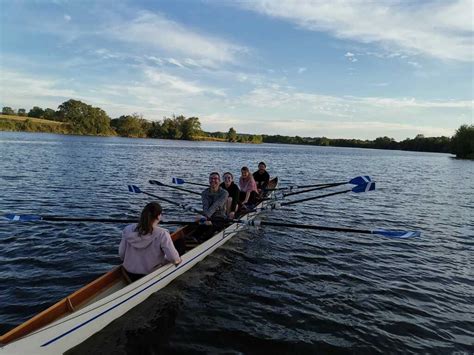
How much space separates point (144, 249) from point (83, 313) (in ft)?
5.03

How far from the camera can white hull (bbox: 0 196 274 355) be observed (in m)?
4.82

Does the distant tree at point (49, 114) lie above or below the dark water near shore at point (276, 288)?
above

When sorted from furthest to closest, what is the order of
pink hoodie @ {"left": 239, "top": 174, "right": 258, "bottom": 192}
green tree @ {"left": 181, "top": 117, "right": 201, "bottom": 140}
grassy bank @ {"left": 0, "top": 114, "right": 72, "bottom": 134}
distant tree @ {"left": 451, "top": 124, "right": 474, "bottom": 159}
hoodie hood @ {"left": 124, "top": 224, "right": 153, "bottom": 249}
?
green tree @ {"left": 181, "top": 117, "right": 201, "bottom": 140} → grassy bank @ {"left": 0, "top": 114, "right": 72, "bottom": 134} → distant tree @ {"left": 451, "top": 124, "right": 474, "bottom": 159} → pink hoodie @ {"left": 239, "top": 174, "right": 258, "bottom": 192} → hoodie hood @ {"left": 124, "top": 224, "right": 153, "bottom": 249}

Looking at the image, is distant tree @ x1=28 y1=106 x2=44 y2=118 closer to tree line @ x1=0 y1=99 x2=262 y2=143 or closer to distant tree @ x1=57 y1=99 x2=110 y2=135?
tree line @ x1=0 y1=99 x2=262 y2=143

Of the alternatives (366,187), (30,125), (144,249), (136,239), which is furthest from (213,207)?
(30,125)

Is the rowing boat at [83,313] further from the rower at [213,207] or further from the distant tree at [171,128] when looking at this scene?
the distant tree at [171,128]

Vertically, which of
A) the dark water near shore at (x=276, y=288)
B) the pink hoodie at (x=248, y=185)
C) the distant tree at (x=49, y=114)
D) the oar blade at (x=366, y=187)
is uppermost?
the distant tree at (x=49, y=114)

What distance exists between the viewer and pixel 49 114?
152 meters

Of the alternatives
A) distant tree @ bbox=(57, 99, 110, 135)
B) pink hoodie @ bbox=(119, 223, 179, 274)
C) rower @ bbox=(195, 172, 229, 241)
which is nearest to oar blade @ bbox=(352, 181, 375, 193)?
rower @ bbox=(195, 172, 229, 241)

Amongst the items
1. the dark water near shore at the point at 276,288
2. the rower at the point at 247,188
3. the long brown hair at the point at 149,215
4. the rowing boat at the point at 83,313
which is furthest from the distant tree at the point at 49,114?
the long brown hair at the point at 149,215

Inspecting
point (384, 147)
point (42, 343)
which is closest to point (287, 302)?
point (42, 343)

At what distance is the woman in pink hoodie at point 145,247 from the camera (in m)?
6.35

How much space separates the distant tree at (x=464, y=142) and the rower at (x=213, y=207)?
9296cm

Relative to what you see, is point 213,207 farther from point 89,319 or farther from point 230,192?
point 89,319
